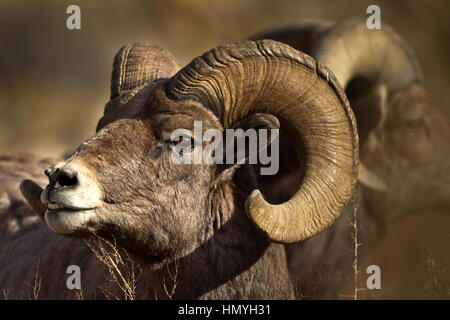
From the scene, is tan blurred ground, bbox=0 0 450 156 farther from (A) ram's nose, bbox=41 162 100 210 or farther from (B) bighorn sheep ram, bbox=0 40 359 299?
(A) ram's nose, bbox=41 162 100 210

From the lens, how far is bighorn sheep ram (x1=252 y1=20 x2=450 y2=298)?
6.80m

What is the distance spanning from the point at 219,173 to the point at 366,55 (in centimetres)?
313

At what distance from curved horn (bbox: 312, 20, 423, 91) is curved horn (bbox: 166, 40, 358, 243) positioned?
7.11ft

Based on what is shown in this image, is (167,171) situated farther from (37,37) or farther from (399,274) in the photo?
(37,37)

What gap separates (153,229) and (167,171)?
391 mm

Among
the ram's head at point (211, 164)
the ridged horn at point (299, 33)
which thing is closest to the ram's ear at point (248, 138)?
the ram's head at point (211, 164)

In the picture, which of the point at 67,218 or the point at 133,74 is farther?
the point at 133,74

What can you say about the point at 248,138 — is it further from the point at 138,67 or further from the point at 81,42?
the point at 81,42

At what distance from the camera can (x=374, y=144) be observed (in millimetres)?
7355

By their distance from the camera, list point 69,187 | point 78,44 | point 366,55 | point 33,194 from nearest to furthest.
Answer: point 69,187 → point 33,194 → point 366,55 → point 78,44

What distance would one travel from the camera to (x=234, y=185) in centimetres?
470

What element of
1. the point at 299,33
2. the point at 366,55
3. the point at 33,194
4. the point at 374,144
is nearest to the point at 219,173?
the point at 33,194

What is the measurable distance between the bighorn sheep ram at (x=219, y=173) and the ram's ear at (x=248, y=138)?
16 millimetres
